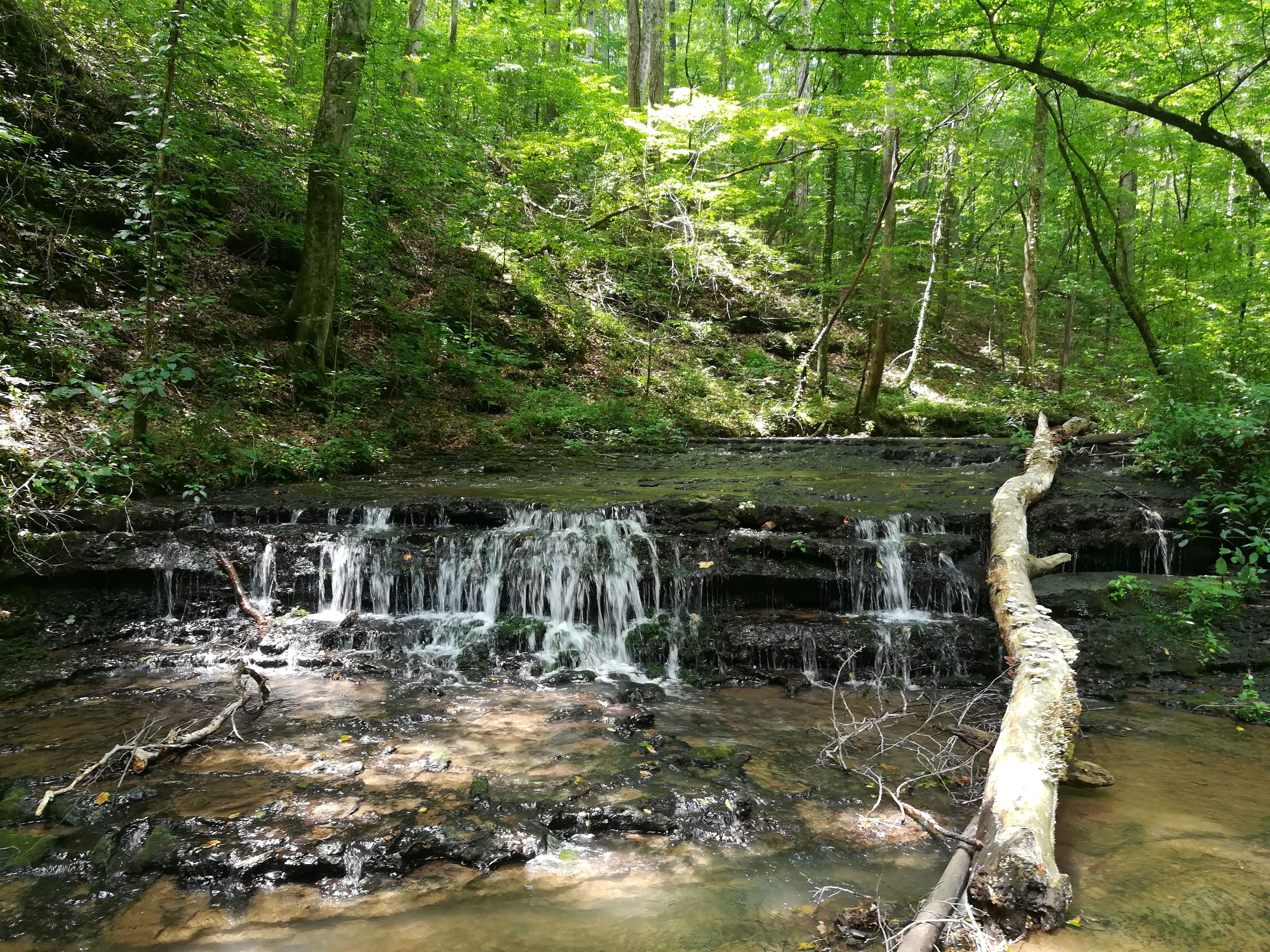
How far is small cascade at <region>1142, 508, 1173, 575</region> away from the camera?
22.0ft

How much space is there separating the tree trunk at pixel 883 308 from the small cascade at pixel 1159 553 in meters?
7.21

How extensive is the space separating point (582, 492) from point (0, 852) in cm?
614

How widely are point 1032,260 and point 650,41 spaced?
10.7m

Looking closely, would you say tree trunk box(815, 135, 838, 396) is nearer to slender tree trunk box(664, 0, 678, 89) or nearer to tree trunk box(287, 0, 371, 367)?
tree trunk box(287, 0, 371, 367)

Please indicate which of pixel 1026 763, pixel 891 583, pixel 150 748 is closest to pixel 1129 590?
pixel 891 583

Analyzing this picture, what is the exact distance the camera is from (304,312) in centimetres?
1031

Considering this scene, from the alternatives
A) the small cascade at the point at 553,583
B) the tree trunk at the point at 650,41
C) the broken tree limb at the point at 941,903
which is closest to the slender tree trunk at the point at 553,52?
the tree trunk at the point at 650,41

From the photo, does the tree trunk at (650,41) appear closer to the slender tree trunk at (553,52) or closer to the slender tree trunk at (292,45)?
the slender tree trunk at (553,52)

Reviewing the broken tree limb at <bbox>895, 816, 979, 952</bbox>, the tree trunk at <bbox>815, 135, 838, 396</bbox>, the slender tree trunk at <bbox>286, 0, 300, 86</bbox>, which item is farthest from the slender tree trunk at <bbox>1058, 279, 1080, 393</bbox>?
the slender tree trunk at <bbox>286, 0, 300, 86</bbox>

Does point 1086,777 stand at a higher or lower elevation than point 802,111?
lower

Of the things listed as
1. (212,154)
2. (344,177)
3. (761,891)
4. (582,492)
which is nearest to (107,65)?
(212,154)

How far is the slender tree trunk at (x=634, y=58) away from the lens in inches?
595

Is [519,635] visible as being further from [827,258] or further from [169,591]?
[827,258]

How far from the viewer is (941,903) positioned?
7.57ft
